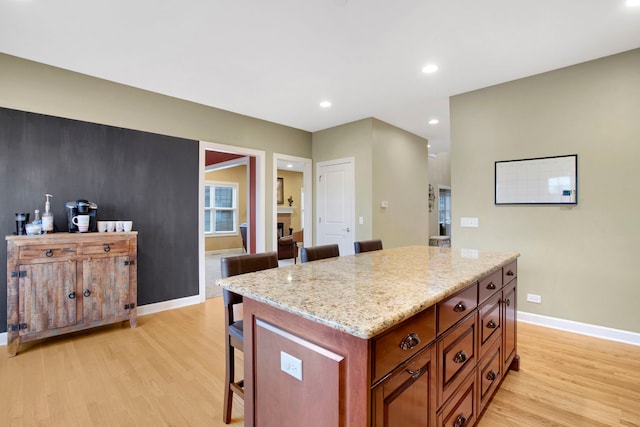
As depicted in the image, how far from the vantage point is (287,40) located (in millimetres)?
2576

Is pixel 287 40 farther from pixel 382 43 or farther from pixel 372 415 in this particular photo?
pixel 372 415

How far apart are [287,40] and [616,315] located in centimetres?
397

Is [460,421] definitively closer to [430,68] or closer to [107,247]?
[430,68]

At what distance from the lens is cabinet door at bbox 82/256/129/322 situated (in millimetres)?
2867

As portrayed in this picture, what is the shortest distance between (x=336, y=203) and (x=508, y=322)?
3.36 metres

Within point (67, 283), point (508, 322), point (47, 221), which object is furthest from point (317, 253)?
point (47, 221)

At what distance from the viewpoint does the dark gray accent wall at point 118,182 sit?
2828 mm

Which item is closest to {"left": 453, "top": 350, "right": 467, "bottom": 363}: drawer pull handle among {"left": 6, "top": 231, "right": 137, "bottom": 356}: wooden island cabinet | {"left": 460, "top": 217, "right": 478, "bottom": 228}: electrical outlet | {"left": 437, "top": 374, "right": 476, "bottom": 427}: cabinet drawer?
{"left": 437, "top": 374, "right": 476, "bottom": 427}: cabinet drawer

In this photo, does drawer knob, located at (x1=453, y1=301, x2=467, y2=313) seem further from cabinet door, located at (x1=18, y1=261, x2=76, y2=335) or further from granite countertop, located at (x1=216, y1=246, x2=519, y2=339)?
cabinet door, located at (x1=18, y1=261, x2=76, y2=335)

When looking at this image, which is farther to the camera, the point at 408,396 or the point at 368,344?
the point at 408,396

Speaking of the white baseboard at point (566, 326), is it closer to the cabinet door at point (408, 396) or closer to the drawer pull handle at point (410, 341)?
the cabinet door at point (408, 396)

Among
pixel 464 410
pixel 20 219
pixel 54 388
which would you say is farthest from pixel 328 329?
pixel 20 219

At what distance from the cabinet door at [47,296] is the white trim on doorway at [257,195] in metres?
1.47

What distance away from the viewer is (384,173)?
4.96m
